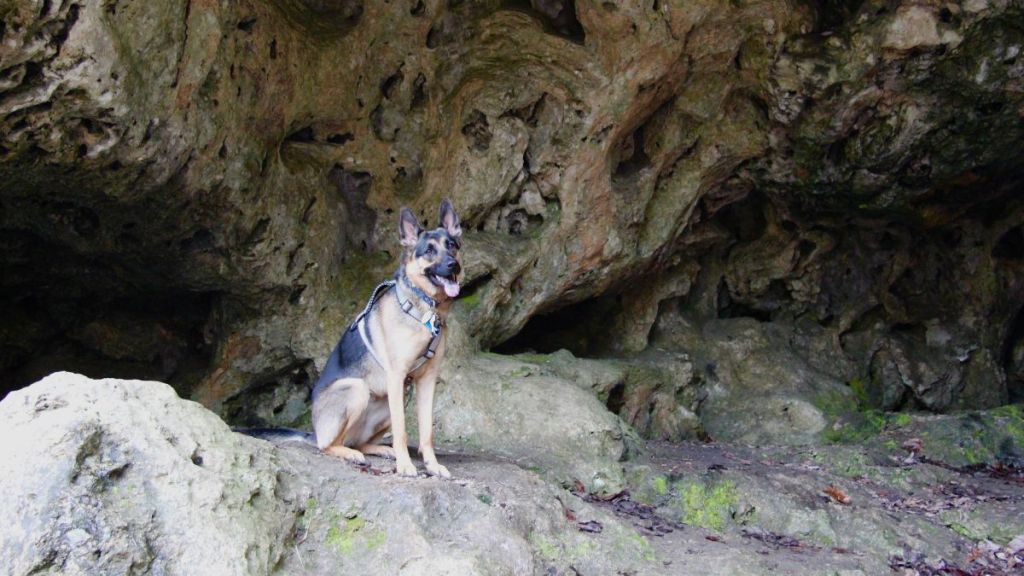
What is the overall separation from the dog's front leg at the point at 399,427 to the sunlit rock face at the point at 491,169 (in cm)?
252

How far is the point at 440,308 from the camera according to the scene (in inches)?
243

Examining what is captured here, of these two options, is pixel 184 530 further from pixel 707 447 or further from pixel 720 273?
pixel 720 273

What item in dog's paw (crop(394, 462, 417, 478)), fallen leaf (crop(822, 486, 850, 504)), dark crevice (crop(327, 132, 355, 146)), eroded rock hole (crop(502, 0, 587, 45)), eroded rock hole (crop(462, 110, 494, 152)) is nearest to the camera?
dog's paw (crop(394, 462, 417, 478))

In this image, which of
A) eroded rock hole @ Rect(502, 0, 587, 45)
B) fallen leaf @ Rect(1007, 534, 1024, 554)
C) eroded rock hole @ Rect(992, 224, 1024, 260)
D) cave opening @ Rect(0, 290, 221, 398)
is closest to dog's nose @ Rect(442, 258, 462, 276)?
cave opening @ Rect(0, 290, 221, 398)

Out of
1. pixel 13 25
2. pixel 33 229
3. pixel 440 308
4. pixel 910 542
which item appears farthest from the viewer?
pixel 33 229

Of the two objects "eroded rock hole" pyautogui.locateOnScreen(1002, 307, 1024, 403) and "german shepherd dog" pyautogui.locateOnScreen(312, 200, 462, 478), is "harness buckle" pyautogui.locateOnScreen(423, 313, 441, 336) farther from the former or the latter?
"eroded rock hole" pyautogui.locateOnScreen(1002, 307, 1024, 403)

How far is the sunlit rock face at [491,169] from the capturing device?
294 inches

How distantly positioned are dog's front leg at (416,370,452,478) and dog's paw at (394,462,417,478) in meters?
0.17

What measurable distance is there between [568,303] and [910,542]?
4.46 meters

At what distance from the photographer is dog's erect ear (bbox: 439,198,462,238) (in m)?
6.18

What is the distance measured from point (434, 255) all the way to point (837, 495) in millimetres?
3864

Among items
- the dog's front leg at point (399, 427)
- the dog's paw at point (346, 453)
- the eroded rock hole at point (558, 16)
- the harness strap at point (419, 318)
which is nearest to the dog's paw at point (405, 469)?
the dog's front leg at point (399, 427)

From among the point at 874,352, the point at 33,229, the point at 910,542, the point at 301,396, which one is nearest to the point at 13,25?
the point at 33,229

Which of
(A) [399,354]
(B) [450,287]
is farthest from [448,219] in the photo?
(A) [399,354]
